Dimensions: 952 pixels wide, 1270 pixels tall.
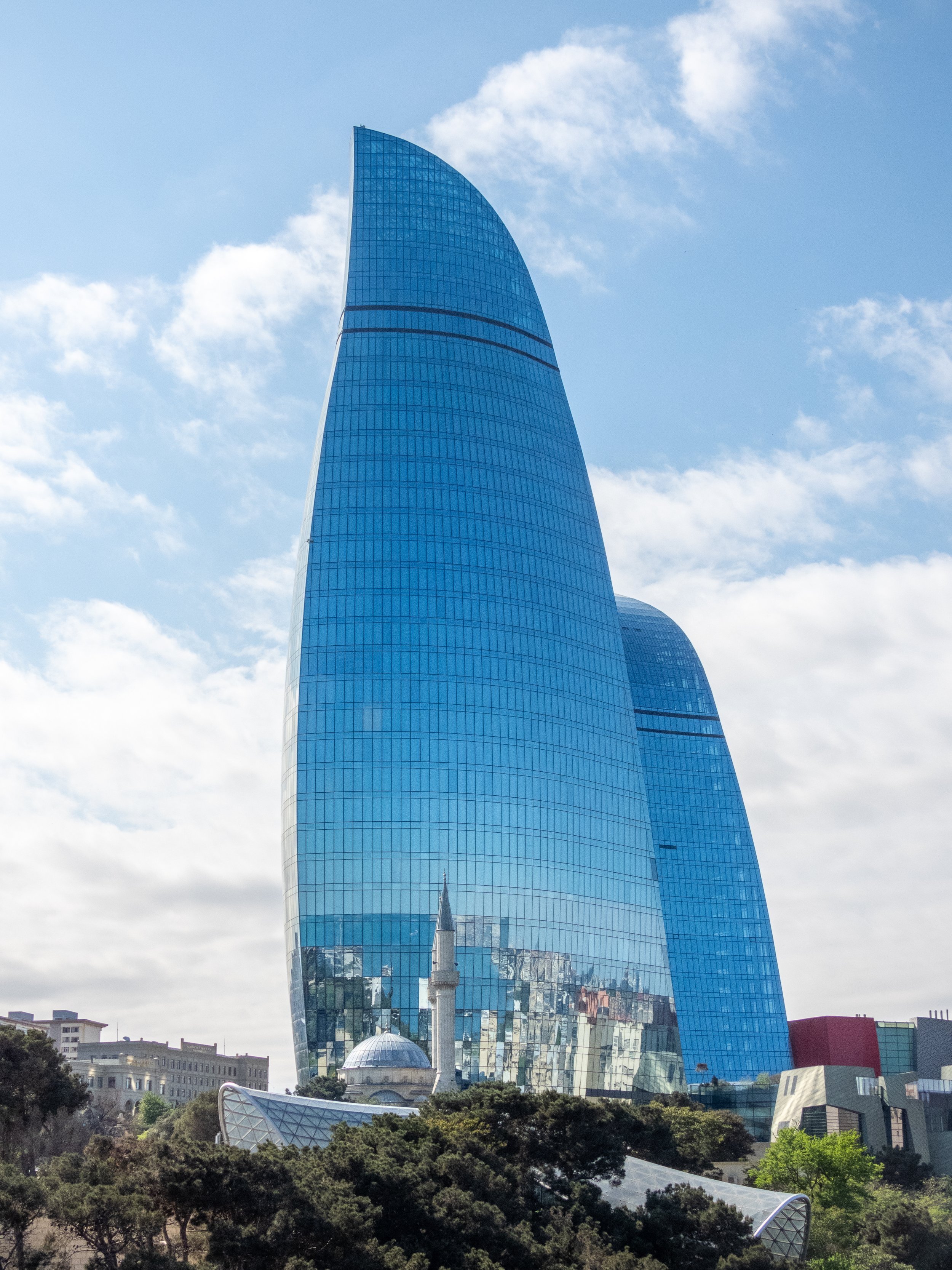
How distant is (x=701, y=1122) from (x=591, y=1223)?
181 feet

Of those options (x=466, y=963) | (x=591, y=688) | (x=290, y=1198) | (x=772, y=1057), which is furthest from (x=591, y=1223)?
(x=772, y=1057)

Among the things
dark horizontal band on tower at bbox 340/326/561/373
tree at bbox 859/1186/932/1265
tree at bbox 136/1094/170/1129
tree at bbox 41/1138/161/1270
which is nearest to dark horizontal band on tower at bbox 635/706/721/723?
dark horizontal band on tower at bbox 340/326/561/373

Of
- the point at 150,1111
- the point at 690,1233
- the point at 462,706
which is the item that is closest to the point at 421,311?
the point at 462,706

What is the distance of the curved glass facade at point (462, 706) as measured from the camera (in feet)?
431

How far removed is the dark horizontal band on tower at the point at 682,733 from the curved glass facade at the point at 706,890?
145 mm

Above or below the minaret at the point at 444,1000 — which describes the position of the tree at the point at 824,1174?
below

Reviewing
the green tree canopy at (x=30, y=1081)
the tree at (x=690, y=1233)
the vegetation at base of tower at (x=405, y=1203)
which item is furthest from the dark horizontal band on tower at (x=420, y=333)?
the tree at (x=690, y=1233)

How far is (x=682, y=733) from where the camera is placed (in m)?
196

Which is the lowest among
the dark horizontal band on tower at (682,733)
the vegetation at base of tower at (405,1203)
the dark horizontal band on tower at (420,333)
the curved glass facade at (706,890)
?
the vegetation at base of tower at (405,1203)

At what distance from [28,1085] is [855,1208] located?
160 ft

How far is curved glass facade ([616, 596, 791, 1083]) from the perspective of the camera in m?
180

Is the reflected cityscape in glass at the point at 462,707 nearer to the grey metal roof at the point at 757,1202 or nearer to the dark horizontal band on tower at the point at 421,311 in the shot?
the dark horizontal band on tower at the point at 421,311

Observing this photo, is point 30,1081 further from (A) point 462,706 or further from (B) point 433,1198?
(A) point 462,706

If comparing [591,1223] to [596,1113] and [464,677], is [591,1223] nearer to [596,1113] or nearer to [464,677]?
[596,1113]
